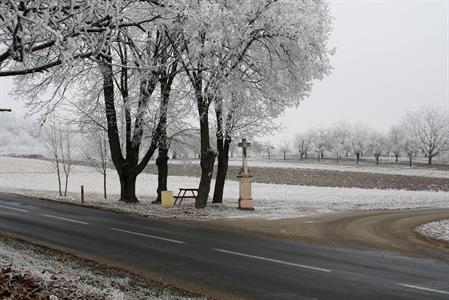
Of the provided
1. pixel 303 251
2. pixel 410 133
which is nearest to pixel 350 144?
pixel 410 133

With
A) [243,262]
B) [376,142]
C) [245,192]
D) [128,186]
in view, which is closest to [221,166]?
[245,192]

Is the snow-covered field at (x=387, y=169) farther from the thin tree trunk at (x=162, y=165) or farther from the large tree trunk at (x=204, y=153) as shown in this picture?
the large tree trunk at (x=204, y=153)

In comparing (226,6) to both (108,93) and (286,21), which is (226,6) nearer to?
(286,21)

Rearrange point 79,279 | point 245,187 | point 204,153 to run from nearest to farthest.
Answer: point 79,279
point 204,153
point 245,187

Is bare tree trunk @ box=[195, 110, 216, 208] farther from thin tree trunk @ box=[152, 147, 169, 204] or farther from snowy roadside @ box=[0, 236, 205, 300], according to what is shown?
snowy roadside @ box=[0, 236, 205, 300]

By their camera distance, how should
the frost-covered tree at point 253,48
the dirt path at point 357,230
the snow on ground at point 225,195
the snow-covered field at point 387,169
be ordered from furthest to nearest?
the snow-covered field at point 387,169 → the snow on ground at point 225,195 → the frost-covered tree at point 253,48 → the dirt path at point 357,230

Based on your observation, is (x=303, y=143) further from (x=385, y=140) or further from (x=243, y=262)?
(x=243, y=262)

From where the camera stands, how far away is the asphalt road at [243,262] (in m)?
7.86

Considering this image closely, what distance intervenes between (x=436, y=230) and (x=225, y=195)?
2245 centimetres

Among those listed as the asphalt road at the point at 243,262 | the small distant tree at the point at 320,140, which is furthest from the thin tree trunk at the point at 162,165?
the small distant tree at the point at 320,140

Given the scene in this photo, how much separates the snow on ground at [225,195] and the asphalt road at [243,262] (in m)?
5.33

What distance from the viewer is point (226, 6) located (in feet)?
62.4

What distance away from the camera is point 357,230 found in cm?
1534

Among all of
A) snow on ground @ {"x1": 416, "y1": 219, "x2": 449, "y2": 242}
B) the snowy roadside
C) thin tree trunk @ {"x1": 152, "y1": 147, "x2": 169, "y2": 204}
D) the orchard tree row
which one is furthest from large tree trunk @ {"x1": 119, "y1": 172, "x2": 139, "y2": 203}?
the orchard tree row
